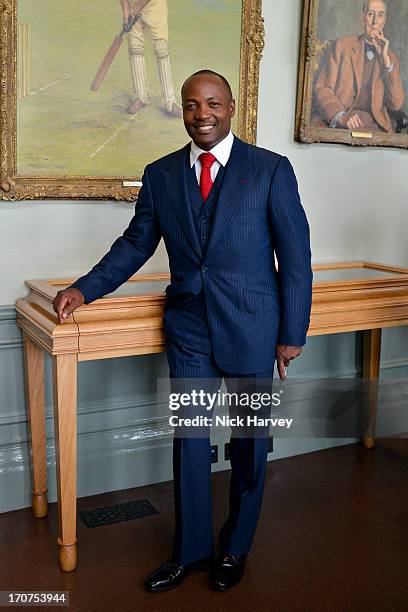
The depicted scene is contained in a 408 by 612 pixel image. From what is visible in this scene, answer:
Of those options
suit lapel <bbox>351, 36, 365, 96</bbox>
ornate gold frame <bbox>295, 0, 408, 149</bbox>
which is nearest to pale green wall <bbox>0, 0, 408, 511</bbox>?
ornate gold frame <bbox>295, 0, 408, 149</bbox>

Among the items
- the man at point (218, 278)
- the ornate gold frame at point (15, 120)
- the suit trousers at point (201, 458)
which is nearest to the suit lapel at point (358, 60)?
the ornate gold frame at point (15, 120)

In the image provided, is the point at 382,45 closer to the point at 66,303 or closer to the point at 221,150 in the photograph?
the point at 221,150

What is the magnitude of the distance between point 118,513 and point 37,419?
0.61 m

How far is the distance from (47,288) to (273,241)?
1.05m

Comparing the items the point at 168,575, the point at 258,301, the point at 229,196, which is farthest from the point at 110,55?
the point at 168,575

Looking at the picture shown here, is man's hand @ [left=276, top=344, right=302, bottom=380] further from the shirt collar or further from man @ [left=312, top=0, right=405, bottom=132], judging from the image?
man @ [left=312, top=0, right=405, bottom=132]

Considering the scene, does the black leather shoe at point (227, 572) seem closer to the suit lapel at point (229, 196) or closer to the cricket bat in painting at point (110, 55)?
the suit lapel at point (229, 196)

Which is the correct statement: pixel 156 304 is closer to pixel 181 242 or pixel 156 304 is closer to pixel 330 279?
pixel 181 242

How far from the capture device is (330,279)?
12.5 feet

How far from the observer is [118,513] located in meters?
3.64

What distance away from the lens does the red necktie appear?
9.42 feet

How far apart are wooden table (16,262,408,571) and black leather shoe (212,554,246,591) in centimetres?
60

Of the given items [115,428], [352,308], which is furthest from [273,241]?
[115,428]

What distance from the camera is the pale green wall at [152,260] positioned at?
3.56 metres
